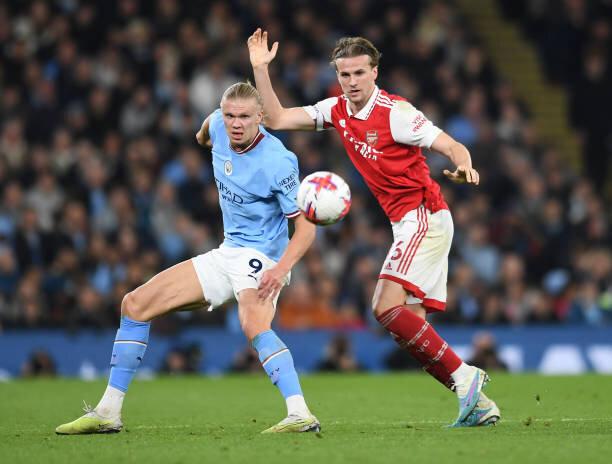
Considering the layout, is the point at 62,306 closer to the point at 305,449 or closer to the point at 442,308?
the point at 442,308

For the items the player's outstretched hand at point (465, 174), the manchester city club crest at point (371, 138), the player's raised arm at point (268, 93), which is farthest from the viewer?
the player's raised arm at point (268, 93)

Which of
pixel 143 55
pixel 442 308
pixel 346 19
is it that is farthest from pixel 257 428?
pixel 346 19

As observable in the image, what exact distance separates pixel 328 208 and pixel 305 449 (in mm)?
1411

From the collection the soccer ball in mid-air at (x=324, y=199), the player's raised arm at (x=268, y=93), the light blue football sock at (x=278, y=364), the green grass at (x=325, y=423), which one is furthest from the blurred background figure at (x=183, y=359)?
the soccer ball in mid-air at (x=324, y=199)

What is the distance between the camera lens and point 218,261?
7570 mm

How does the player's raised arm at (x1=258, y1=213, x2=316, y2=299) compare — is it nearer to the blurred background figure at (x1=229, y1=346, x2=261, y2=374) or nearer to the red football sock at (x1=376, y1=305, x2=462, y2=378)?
the red football sock at (x1=376, y1=305, x2=462, y2=378)

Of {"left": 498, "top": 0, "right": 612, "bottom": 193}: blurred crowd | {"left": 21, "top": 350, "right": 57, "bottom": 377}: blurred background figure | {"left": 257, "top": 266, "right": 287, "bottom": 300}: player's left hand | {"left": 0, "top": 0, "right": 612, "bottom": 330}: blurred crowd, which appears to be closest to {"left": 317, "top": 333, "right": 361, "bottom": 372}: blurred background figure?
{"left": 0, "top": 0, "right": 612, "bottom": 330}: blurred crowd

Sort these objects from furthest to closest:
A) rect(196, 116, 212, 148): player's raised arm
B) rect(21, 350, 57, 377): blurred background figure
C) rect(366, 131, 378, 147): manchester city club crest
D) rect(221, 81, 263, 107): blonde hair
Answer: rect(21, 350, 57, 377): blurred background figure → rect(196, 116, 212, 148): player's raised arm → rect(366, 131, 378, 147): manchester city club crest → rect(221, 81, 263, 107): blonde hair

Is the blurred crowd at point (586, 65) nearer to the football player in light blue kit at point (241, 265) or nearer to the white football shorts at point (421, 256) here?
the white football shorts at point (421, 256)

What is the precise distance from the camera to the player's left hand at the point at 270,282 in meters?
7.01

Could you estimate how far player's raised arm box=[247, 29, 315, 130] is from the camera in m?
7.71

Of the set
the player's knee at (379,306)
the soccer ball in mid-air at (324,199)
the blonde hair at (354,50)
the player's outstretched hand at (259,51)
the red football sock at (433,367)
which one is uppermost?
the player's outstretched hand at (259,51)

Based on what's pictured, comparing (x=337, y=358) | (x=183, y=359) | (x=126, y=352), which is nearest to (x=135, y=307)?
(x=126, y=352)

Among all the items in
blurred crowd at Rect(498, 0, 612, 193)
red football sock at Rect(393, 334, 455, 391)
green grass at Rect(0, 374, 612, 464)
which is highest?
blurred crowd at Rect(498, 0, 612, 193)
